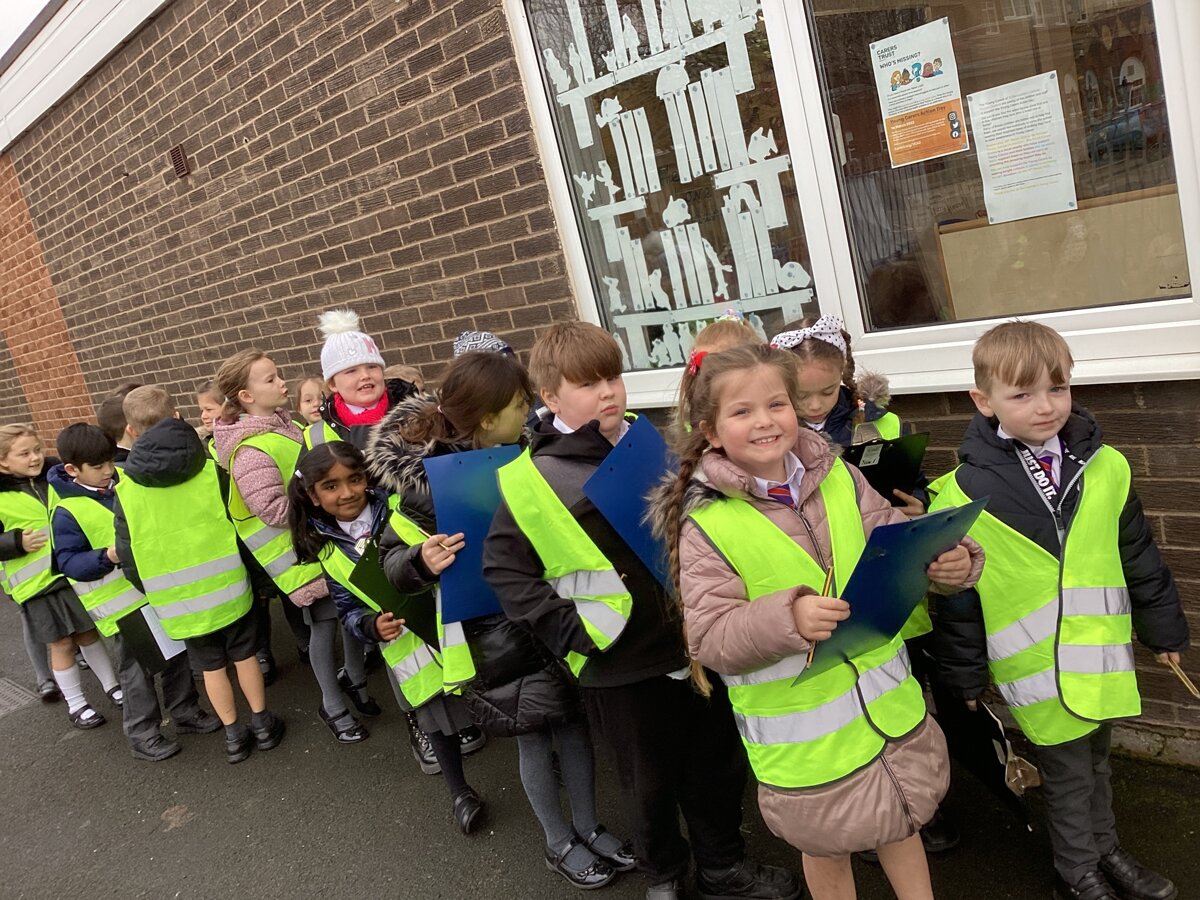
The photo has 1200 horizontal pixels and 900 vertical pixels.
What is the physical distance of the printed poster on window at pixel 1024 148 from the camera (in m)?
2.75

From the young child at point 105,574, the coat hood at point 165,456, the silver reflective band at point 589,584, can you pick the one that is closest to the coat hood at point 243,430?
the coat hood at point 165,456

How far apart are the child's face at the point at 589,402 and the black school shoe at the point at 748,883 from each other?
4.33ft

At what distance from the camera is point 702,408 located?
202cm

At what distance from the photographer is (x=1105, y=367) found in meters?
2.69

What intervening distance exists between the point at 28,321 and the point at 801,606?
9806mm

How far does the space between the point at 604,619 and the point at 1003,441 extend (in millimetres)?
1065

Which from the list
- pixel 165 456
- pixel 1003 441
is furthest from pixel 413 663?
pixel 1003 441

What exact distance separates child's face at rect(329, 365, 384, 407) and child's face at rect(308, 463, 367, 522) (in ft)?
1.54

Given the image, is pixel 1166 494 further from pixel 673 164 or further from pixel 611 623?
pixel 673 164

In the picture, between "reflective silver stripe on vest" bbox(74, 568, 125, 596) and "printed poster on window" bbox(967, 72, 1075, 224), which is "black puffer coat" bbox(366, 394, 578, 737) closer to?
"printed poster on window" bbox(967, 72, 1075, 224)

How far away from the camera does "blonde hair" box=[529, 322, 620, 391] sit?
2369mm

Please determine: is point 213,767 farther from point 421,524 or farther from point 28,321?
point 28,321

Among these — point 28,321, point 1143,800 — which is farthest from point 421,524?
point 28,321

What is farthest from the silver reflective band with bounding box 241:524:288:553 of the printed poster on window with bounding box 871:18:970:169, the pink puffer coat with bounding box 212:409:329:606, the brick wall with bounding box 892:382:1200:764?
the brick wall with bounding box 892:382:1200:764
